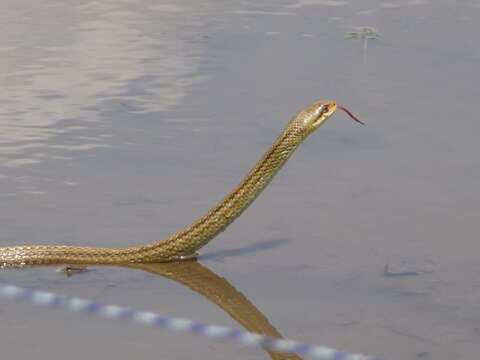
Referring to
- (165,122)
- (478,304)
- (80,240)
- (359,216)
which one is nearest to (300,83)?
(165,122)

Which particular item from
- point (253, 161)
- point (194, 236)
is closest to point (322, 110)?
point (194, 236)

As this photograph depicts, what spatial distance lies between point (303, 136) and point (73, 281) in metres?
1.80

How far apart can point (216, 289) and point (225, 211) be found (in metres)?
0.71

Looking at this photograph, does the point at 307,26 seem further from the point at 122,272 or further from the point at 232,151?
the point at 122,272

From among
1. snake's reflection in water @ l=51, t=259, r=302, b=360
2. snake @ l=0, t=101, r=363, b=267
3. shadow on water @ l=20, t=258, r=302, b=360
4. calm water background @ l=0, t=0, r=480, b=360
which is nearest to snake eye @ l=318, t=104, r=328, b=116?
snake @ l=0, t=101, r=363, b=267

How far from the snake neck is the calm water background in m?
0.20

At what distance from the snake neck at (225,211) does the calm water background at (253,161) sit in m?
0.20

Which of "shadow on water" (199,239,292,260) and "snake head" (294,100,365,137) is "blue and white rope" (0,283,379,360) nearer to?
"shadow on water" (199,239,292,260)

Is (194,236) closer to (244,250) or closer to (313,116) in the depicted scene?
(244,250)

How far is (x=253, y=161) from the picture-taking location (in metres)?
8.55

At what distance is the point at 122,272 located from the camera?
686 cm

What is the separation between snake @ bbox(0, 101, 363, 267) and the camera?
6.87m

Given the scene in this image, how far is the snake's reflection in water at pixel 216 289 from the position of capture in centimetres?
600

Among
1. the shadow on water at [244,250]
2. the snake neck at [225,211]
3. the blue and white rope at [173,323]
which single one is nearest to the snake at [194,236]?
the snake neck at [225,211]
